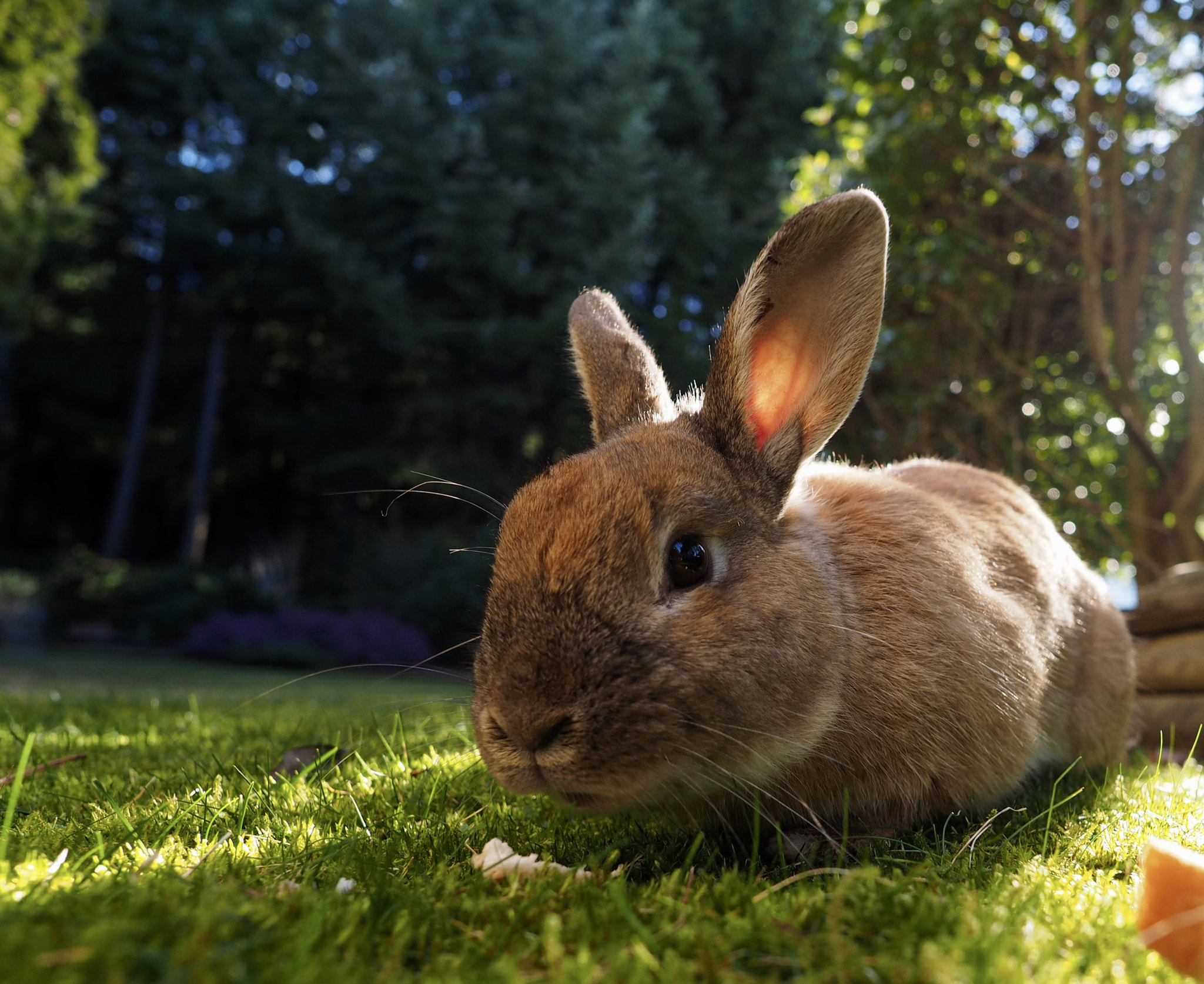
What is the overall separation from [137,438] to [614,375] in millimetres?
23893

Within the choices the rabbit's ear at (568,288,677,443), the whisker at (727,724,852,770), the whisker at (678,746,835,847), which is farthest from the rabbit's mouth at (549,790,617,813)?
the rabbit's ear at (568,288,677,443)

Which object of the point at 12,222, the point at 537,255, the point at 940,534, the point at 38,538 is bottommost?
the point at 38,538

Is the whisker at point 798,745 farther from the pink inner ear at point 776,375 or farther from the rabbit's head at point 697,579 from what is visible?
the pink inner ear at point 776,375

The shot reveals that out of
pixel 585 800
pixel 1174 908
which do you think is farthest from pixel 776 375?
pixel 1174 908

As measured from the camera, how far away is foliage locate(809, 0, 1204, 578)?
20.6 ft

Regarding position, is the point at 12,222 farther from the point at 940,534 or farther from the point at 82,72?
the point at 82,72

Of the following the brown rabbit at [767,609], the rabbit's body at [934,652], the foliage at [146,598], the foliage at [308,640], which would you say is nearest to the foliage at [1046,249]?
the rabbit's body at [934,652]

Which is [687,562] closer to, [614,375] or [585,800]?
[585,800]

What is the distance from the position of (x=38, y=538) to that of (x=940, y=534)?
122 ft

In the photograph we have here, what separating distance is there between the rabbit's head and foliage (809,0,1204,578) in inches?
183

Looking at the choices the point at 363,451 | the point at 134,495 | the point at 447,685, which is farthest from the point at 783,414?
the point at 134,495

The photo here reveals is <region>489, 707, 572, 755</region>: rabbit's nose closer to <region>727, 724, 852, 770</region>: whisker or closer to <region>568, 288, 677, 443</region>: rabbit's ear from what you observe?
<region>727, 724, 852, 770</region>: whisker

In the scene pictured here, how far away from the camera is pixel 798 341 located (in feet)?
8.62

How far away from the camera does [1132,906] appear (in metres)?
1.68
